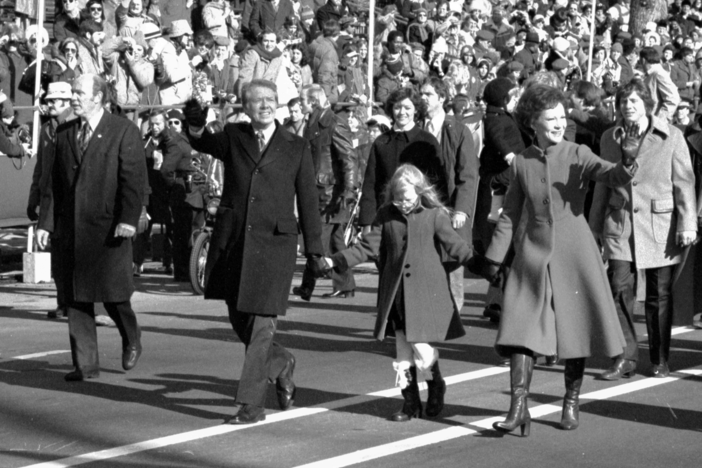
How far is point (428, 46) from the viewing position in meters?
24.3

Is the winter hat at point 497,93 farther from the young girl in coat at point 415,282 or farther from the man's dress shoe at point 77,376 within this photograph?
the man's dress shoe at point 77,376

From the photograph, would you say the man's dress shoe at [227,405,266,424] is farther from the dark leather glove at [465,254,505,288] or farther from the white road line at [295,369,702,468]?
the dark leather glove at [465,254,505,288]

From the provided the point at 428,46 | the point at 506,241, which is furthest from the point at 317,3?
the point at 506,241

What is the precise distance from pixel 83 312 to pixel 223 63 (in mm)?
9584

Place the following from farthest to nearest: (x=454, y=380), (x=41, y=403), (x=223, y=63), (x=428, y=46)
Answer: (x=428, y=46) < (x=223, y=63) < (x=454, y=380) < (x=41, y=403)

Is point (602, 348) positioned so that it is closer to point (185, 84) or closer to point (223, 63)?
point (185, 84)

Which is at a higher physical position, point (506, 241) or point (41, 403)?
point (506, 241)

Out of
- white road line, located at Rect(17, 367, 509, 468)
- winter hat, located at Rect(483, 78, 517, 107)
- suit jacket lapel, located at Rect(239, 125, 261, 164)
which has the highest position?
winter hat, located at Rect(483, 78, 517, 107)

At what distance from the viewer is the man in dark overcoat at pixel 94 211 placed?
9.12m

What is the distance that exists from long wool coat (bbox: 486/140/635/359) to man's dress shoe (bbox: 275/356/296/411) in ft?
4.14

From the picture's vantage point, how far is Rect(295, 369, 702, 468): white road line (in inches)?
269

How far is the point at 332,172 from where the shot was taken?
14477mm

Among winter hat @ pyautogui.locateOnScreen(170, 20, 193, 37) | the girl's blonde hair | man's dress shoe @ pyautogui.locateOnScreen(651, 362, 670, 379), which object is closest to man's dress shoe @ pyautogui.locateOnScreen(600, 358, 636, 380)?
man's dress shoe @ pyautogui.locateOnScreen(651, 362, 670, 379)

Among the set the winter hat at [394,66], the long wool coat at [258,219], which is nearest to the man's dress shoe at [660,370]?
the long wool coat at [258,219]
